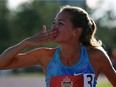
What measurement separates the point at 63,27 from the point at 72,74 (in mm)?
470

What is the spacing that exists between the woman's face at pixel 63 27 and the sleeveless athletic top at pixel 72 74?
253mm

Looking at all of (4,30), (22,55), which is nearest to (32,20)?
(4,30)

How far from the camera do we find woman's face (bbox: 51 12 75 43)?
5418mm

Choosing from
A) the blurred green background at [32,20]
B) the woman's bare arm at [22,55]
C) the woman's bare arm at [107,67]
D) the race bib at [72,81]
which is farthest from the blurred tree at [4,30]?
the race bib at [72,81]

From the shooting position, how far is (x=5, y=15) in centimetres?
7194

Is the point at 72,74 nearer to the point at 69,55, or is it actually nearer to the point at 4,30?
the point at 69,55

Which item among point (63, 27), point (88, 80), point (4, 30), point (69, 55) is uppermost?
point (4, 30)

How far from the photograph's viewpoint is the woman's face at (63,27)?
17.8 ft

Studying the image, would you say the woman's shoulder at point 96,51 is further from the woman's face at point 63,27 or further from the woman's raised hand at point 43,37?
the woman's raised hand at point 43,37

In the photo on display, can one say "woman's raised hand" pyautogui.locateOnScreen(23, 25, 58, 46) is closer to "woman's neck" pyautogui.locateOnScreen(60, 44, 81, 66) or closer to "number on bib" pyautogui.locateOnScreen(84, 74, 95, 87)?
"woman's neck" pyautogui.locateOnScreen(60, 44, 81, 66)

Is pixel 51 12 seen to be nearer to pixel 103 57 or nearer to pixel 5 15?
pixel 5 15

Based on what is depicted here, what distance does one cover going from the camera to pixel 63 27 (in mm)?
5480

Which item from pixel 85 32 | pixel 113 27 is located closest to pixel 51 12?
pixel 113 27

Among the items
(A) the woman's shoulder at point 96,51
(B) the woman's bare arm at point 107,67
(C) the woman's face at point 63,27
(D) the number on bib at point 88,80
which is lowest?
(D) the number on bib at point 88,80
